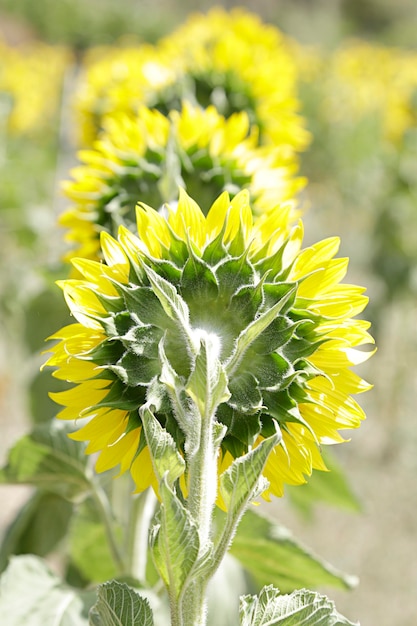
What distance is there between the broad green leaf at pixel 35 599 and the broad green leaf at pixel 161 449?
0.68 feet

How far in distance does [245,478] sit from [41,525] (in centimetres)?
Answer: 52

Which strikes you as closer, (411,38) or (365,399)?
(365,399)

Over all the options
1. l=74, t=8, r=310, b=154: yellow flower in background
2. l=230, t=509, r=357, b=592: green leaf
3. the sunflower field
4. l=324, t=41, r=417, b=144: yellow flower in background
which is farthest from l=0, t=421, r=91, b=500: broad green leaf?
l=324, t=41, r=417, b=144: yellow flower in background

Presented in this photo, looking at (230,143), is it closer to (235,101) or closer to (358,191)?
(235,101)

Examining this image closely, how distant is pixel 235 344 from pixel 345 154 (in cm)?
439

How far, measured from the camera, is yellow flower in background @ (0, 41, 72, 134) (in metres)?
3.36

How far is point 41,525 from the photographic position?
32.4 inches

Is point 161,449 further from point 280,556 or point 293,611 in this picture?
point 280,556

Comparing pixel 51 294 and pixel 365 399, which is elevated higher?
pixel 365 399

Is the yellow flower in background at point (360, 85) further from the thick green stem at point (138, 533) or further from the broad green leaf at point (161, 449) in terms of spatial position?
the broad green leaf at point (161, 449)

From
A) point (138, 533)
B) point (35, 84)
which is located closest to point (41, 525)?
point (138, 533)

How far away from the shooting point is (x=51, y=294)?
924mm

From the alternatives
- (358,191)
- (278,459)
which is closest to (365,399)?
(358,191)

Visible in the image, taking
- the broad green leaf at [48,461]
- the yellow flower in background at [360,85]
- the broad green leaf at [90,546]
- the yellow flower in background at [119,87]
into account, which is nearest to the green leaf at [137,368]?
the broad green leaf at [48,461]
